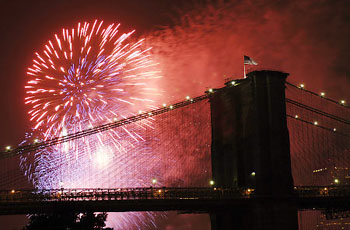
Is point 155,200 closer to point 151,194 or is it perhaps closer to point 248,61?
Result: point 151,194

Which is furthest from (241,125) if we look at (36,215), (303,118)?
(36,215)

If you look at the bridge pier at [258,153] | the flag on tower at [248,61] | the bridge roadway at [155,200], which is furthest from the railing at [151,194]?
the flag on tower at [248,61]

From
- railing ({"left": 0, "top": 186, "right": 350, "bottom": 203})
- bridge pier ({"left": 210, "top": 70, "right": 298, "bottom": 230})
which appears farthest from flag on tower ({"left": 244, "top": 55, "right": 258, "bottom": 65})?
railing ({"left": 0, "top": 186, "right": 350, "bottom": 203})

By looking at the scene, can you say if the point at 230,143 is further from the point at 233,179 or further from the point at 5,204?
the point at 5,204

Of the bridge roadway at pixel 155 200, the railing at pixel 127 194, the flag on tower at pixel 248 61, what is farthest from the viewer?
the flag on tower at pixel 248 61

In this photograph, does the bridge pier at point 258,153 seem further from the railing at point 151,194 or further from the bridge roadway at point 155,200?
the railing at point 151,194

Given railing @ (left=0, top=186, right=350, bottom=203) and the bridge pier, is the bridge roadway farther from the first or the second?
the bridge pier
